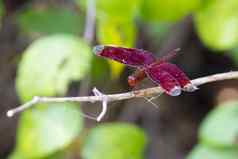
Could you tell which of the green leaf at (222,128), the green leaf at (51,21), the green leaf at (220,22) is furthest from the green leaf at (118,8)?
the green leaf at (51,21)

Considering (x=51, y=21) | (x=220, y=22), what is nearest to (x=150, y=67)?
(x=220, y=22)

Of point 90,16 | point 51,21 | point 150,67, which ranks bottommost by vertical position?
point 51,21

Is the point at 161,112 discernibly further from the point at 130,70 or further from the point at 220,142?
the point at 220,142

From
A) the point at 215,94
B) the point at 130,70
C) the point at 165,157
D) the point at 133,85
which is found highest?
the point at 133,85

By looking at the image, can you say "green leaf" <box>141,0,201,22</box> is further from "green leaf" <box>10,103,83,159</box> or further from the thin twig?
"green leaf" <box>10,103,83,159</box>

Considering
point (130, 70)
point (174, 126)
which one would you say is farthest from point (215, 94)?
point (130, 70)

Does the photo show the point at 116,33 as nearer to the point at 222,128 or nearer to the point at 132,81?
the point at 222,128
